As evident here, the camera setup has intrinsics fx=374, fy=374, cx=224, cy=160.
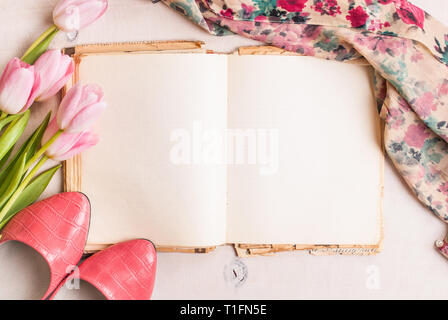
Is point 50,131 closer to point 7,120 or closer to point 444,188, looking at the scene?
point 7,120

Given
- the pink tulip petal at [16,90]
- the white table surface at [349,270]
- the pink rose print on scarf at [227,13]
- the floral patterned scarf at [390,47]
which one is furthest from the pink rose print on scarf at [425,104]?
the pink tulip petal at [16,90]

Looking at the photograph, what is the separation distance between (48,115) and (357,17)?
59cm

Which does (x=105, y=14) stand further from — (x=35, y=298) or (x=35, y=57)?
(x=35, y=298)

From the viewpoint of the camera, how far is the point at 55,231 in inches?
26.5

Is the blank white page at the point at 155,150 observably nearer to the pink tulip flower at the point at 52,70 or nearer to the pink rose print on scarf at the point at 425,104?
the pink tulip flower at the point at 52,70

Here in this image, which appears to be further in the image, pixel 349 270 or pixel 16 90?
pixel 349 270

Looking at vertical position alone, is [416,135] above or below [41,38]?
below

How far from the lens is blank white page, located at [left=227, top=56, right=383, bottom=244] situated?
709mm

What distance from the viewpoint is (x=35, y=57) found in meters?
0.69

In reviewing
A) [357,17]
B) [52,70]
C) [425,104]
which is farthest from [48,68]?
[425,104]

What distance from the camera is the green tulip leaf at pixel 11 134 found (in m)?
0.62

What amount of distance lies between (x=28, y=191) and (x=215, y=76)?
407 millimetres

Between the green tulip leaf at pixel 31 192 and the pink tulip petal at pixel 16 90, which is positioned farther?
the green tulip leaf at pixel 31 192

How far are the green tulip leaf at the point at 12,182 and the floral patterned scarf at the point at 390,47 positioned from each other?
1.31 feet
